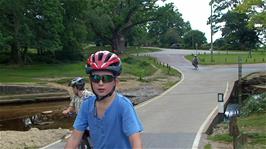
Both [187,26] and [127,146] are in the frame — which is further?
[187,26]

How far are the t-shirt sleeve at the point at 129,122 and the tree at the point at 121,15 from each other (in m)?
70.8

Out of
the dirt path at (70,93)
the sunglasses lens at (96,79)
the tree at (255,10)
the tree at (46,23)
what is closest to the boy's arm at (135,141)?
the sunglasses lens at (96,79)

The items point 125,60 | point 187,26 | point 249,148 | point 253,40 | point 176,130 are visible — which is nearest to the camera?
point 249,148

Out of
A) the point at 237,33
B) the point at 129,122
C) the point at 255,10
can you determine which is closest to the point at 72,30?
the point at 255,10

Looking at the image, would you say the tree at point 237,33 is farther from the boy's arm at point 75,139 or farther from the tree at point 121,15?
the boy's arm at point 75,139

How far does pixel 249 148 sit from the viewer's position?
11.8 metres

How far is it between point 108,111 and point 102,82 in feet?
0.79

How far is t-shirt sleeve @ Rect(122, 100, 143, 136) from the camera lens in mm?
4277

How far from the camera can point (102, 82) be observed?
439 cm

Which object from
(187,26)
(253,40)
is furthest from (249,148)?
(187,26)

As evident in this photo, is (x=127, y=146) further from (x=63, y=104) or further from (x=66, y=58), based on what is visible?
(x=66, y=58)

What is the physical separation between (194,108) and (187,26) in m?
123

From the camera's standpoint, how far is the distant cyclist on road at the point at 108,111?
4.36 m

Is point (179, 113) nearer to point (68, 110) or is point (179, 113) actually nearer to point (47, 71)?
point (68, 110)
